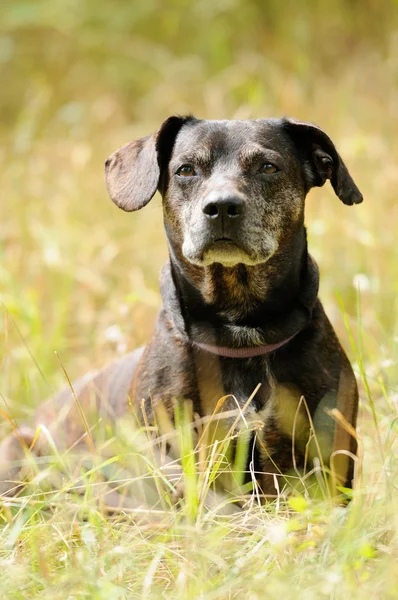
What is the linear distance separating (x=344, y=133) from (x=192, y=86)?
2.08 m

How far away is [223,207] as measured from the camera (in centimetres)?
288

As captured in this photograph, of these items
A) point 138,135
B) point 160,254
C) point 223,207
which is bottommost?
point 160,254

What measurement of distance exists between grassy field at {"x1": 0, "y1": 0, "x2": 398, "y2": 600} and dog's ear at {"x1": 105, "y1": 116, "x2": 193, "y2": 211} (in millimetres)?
615

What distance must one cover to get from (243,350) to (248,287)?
0.26m

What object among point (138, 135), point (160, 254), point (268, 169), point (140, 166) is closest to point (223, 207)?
point (268, 169)

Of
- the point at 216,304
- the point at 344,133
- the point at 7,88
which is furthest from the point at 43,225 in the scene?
the point at 7,88

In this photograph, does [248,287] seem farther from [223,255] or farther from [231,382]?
[231,382]

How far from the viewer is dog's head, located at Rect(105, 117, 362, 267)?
2.95 m

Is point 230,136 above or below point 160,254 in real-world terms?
above

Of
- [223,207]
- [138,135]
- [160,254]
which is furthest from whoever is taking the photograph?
[138,135]

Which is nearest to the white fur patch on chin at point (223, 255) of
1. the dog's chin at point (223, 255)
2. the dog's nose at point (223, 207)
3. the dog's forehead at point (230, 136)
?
the dog's chin at point (223, 255)

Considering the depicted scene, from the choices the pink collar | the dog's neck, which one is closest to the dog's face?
the dog's neck

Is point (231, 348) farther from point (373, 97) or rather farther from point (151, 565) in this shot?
point (373, 97)

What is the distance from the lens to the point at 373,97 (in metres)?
7.05
